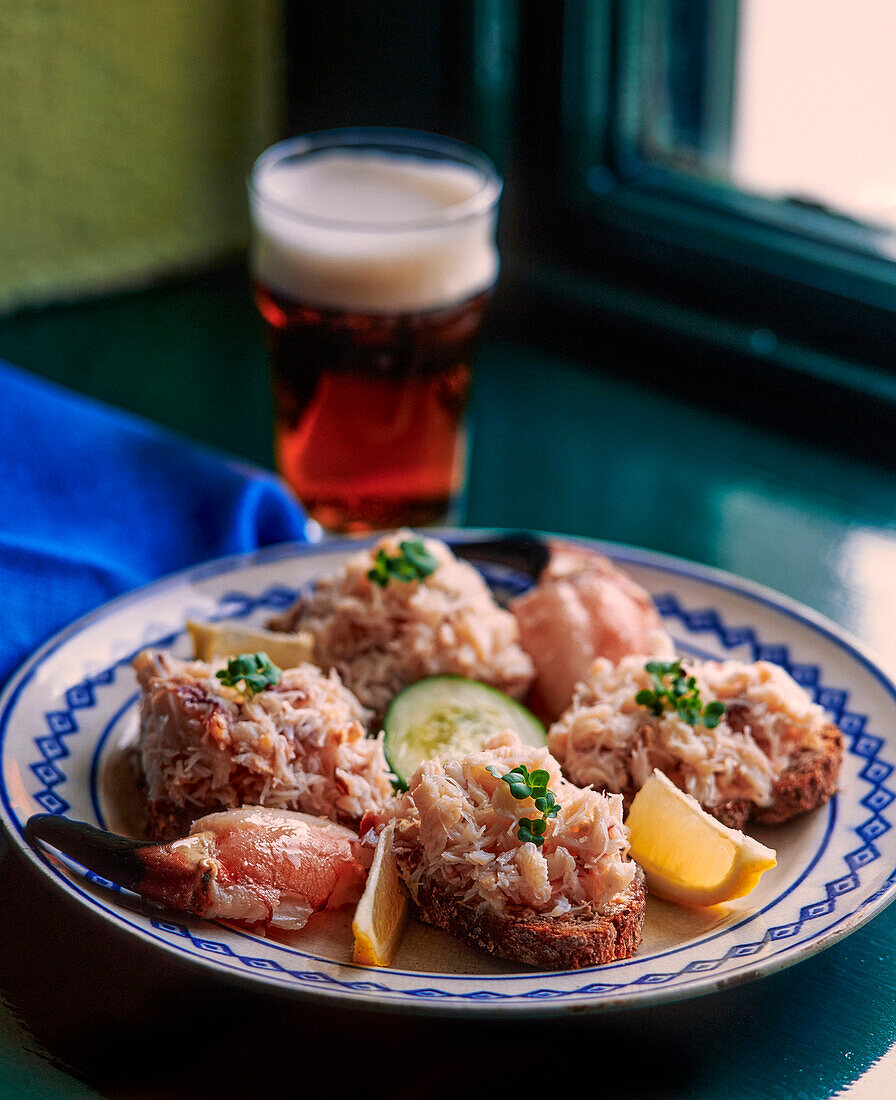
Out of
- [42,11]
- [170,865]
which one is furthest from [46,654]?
[42,11]

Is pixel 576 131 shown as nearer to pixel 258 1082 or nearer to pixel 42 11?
pixel 42 11

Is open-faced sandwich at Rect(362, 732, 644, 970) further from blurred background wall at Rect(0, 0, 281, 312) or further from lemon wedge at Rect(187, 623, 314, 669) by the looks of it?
blurred background wall at Rect(0, 0, 281, 312)

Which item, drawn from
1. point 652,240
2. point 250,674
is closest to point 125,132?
point 652,240

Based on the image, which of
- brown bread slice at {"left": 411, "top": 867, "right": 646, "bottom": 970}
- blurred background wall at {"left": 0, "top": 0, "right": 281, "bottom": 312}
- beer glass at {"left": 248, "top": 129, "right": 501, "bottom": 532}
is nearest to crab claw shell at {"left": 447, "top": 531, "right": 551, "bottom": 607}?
beer glass at {"left": 248, "top": 129, "right": 501, "bottom": 532}

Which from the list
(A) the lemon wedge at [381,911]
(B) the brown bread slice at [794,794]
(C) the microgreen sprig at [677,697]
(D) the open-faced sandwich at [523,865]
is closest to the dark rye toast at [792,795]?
(B) the brown bread slice at [794,794]

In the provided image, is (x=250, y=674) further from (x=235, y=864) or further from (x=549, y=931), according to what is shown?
(x=549, y=931)

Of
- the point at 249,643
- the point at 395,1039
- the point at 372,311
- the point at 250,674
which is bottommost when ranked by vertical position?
the point at 395,1039

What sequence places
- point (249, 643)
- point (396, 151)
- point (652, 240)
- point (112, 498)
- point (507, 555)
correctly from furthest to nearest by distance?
point (652, 240), point (396, 151), point (112, 498), point (507, 555), point (249, 643)

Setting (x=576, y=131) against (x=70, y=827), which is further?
(x=576, y=131)
